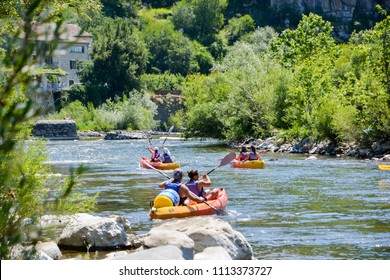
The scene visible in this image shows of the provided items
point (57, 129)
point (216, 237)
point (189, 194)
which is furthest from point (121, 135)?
point (216, 237)

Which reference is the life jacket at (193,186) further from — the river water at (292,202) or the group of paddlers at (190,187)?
the river water at (292,202)

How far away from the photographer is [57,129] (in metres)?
68.2

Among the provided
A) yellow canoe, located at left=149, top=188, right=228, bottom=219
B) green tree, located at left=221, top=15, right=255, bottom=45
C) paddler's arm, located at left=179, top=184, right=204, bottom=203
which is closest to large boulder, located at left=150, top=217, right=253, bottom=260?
yellow canoe, located at left=149, top=188, right=228, bottom=219

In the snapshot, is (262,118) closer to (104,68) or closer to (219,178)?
(219,178)

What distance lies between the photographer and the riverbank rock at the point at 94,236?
13156mm

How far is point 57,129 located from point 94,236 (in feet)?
184

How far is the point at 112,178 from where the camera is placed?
1052 inches

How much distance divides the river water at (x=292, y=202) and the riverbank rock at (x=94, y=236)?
1922 mm

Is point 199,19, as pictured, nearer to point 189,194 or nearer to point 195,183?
point 195,183

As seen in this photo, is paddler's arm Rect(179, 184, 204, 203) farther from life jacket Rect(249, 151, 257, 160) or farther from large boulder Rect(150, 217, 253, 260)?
life jacket Rect(249, 151, 257, 160)

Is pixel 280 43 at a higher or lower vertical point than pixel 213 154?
higher

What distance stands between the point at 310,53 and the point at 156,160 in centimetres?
2677

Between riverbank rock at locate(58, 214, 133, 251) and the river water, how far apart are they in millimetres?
1922

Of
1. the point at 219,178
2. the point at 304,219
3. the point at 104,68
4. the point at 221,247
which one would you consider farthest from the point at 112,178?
the point at 104,68
